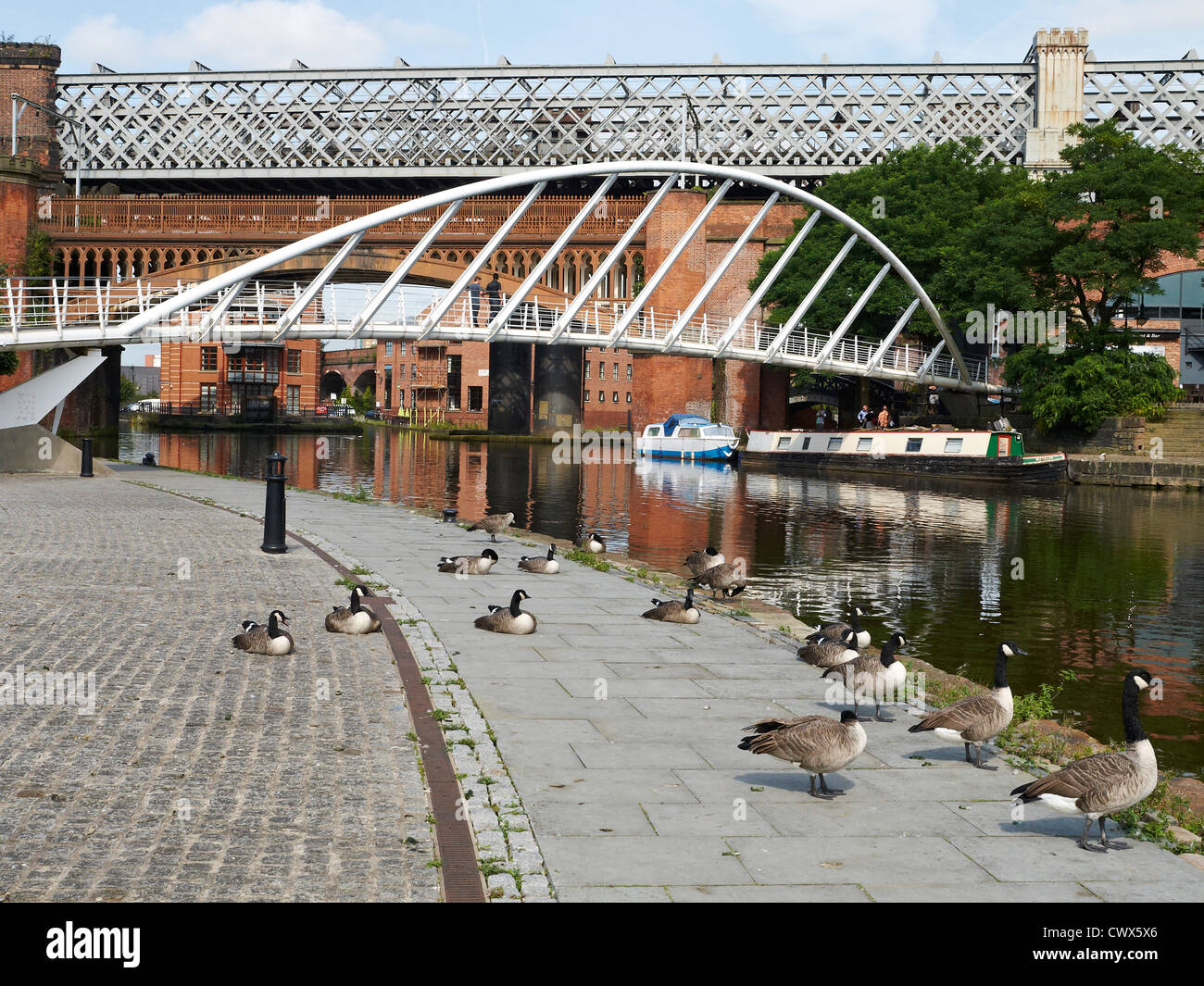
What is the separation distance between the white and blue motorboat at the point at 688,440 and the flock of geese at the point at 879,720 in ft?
173

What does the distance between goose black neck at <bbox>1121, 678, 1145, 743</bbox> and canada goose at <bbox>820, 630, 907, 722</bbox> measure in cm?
205

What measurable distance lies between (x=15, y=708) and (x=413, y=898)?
4.63 meters

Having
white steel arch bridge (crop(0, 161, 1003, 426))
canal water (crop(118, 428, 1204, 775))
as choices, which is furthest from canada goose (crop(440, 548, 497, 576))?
white steel arch bridge (crop(0, 161, 1003, 426))

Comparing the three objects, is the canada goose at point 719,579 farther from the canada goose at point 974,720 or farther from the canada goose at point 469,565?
the canada goose at point 974,720

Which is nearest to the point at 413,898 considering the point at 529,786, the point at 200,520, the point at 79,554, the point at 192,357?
the point at 529,786

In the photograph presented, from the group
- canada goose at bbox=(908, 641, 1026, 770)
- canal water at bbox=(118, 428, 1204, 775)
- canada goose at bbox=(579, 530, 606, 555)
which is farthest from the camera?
canada goose at bbox=(579, 530, 606, 555)

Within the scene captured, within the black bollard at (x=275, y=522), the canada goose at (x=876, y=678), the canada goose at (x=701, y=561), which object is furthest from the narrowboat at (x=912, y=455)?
the canada goose at (x=876, y=678)

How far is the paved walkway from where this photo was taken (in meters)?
6.56

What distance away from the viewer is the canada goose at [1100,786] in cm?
720

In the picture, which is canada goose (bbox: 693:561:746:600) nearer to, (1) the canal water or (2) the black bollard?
(1) the canal water

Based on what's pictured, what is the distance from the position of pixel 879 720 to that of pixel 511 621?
14.5ft

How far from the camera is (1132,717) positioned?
26.5 feet

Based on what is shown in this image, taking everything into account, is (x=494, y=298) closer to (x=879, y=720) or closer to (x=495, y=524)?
(x=495, y=524)

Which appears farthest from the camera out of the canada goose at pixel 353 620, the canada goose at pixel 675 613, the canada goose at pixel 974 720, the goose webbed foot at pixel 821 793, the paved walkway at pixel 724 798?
the canada goose at pixel 675 613
